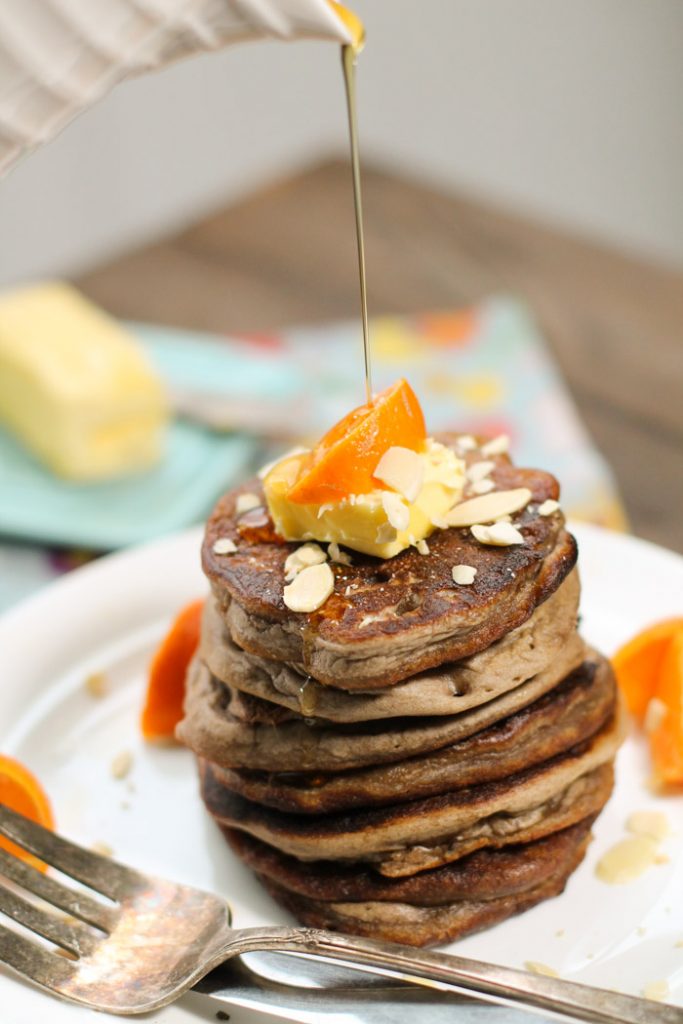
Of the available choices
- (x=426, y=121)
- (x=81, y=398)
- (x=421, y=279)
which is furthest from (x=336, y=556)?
(x=426, y=121)

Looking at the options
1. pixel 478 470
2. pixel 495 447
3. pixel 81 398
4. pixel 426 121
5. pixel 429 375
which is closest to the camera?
pixel 478 470

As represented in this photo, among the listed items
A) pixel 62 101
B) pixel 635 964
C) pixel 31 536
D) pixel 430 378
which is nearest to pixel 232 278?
pixel 430 378

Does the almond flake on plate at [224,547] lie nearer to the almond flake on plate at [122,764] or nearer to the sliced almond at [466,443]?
the sliced almond at [466,443]

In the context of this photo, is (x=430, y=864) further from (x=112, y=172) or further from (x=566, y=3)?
(x=566, y=3)

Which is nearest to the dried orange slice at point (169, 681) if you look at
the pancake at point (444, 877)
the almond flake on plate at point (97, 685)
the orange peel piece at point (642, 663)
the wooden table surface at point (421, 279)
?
the almond flake on plate at point (97, 685)

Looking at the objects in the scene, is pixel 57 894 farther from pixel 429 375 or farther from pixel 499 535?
pixel 429 375

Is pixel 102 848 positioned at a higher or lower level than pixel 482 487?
lower
